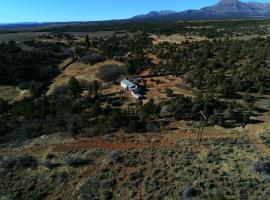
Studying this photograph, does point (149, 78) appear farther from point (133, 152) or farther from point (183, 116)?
point (133, 152)

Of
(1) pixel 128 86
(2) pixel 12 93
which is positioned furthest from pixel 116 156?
(2) pixel 12 93

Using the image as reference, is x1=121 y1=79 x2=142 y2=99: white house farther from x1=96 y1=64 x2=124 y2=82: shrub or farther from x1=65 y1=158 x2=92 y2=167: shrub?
x1=65 y1=158 x2=92 y2=167: shrub

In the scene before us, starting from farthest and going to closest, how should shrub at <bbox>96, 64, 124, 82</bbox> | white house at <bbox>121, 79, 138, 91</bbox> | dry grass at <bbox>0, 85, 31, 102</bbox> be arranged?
shrub at <bbox>96, 64, 124, 82</bbox> → dry grass at <bbox>0, 85, 31, 102</bbox> → white house at <bbox>121, 79, 138, 91</bbox>

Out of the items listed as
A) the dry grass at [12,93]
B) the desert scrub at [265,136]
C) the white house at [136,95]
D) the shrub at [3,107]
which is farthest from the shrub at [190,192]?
the dry grass at [12,93]

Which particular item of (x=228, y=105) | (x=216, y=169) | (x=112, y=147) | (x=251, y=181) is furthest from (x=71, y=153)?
(x=228, y=105)

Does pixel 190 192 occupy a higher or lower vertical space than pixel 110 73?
higher

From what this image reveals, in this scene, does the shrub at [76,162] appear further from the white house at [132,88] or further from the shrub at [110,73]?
the shrub at [110,73]

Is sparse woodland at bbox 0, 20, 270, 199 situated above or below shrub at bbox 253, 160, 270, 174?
→ below

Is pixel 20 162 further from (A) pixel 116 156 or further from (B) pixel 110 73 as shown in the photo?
(B) pixel 110 73

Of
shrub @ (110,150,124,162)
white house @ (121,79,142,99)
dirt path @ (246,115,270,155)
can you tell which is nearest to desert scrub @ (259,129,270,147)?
dirt path @ (246,115,270,155)

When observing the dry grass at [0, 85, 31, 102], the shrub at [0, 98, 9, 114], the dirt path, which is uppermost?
the dirt path
